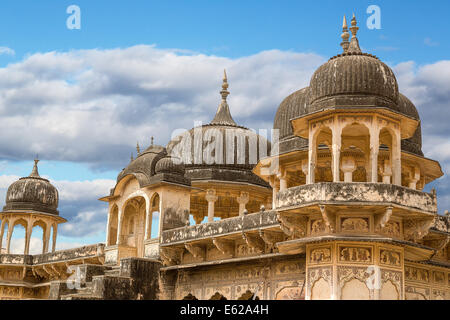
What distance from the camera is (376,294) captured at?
730 inches

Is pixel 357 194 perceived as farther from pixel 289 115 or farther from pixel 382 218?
pixel 289 115

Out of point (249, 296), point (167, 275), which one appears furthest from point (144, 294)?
point (249, 296)

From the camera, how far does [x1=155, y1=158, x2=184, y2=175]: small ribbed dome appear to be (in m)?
27.6

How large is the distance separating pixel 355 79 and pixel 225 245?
8.06 m

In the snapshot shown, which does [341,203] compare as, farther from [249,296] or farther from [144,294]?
[144,294]

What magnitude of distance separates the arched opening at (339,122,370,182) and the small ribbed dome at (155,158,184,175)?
6.83 m

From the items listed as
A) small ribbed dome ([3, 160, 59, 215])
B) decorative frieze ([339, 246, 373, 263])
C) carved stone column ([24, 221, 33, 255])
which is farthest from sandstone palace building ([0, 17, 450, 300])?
small ribbed dome ([3, 160, 59, 215])

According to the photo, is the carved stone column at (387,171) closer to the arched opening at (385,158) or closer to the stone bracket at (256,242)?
the arched opening at (385,158)

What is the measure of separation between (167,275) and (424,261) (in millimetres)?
10150

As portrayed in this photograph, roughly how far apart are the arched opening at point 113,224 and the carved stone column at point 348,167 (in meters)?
11.1

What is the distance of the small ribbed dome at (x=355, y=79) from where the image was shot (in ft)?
66.2

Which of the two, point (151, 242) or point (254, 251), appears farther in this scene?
point (151, 242)

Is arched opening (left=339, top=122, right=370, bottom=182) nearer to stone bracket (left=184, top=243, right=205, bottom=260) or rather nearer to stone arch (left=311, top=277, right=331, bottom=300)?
stone arch (left=311, top=277, right=331, bottom=300)
